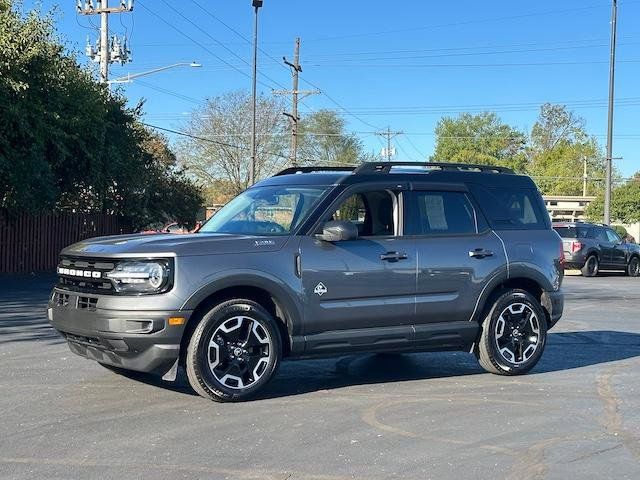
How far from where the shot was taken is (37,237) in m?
21.1

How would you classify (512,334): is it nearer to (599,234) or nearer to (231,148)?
(599,234)

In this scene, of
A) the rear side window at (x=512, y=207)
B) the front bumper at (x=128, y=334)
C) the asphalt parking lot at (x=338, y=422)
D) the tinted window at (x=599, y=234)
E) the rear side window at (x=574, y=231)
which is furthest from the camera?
the tinted window at (x=599, y=234)

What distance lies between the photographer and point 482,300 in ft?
24.9

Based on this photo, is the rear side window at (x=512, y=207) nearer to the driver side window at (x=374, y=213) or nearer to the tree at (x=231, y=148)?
the driver side window at (x=374, y=213)

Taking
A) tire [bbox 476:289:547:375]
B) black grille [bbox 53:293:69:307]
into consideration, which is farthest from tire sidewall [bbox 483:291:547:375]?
black grille [bbox 53:293:69:307]

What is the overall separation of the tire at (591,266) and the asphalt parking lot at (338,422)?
52.2ft

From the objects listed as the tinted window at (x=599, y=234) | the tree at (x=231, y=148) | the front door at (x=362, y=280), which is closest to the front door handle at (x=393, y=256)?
the front door at (x=362, y=280)

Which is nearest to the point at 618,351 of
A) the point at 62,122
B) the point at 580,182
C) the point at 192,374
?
the point at 192,374

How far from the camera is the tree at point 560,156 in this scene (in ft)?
286

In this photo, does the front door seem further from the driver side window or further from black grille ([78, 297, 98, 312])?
black grille ([78, 297, 98, 312])

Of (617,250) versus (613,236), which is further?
(613,236)

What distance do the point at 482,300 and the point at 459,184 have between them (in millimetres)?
1168

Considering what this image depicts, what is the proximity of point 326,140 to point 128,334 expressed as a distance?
55187 mm

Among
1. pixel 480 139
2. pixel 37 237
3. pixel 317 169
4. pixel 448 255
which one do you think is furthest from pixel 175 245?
pixel 480 139
